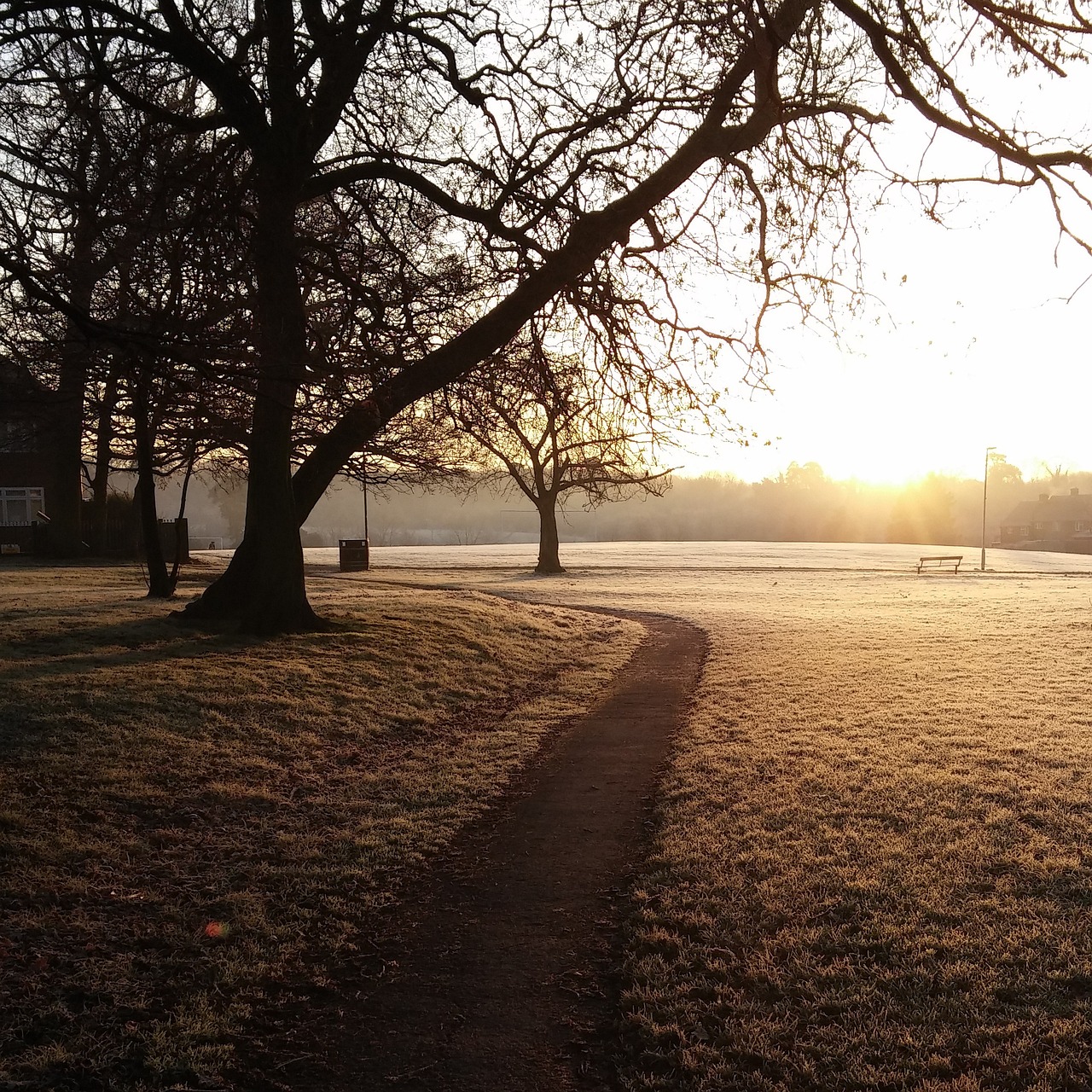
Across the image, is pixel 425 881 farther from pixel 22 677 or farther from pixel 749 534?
pixel 749 534

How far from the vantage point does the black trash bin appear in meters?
39.9

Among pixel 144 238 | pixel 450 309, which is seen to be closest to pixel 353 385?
pixel 450 309

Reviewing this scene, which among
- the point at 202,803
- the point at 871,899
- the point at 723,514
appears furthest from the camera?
the point at 723,514

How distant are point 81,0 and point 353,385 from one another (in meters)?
4.22

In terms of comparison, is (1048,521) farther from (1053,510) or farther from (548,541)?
(548,541)

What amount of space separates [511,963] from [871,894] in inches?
88.8

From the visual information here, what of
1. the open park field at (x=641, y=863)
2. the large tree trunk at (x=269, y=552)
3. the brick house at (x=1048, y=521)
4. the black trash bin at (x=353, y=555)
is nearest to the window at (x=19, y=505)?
the black trash bin at (x=353, y=555)

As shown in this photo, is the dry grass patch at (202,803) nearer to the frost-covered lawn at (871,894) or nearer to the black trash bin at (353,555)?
the frost-covered lawn at (871,894)

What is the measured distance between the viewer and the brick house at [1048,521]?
98.2 metres

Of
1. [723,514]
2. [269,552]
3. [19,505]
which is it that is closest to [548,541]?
[19,505]

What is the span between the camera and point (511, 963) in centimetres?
465

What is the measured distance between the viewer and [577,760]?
8.94m

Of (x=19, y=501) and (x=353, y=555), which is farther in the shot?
(x=19, y=501)

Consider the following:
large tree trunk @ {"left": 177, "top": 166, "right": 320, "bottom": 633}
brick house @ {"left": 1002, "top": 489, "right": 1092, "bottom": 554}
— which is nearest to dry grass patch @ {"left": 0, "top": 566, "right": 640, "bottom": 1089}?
large tree trunk @ {"left": 177, "top": 166, "right": 320, "bottom": 633}
